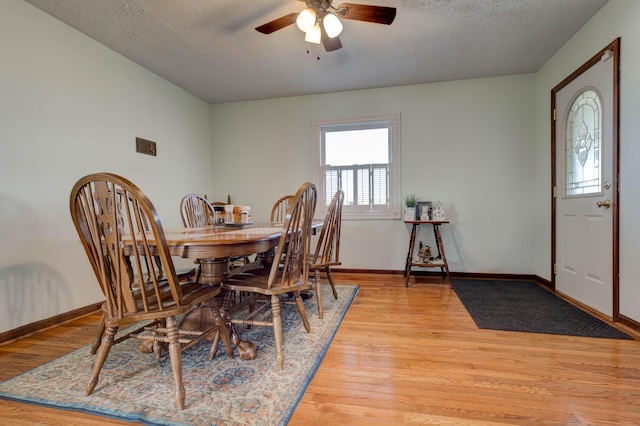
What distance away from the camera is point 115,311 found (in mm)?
1304

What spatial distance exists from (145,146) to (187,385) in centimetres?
262

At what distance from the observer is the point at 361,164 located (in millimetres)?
3834

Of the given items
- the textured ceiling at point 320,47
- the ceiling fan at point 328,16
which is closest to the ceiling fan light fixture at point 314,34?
the ceiling fan at point 328,16

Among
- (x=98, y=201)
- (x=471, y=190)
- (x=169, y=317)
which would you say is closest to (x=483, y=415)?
(x=169, y=317)

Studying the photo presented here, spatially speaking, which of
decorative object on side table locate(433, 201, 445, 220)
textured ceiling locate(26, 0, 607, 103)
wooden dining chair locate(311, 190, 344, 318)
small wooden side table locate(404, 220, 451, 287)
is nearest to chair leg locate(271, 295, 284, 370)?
wooden dining chair locate(311, 190, 344, 318)

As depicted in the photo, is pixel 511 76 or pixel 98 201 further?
pixel 511 76

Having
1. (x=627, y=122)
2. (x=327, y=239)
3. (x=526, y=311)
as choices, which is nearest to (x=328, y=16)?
(x=327, y=239)

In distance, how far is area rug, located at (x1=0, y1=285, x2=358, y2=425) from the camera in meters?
1.23

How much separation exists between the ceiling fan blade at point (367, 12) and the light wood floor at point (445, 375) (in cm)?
208

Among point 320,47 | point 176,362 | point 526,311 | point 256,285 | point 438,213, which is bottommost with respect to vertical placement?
point 526,311

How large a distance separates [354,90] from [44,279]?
143 inches

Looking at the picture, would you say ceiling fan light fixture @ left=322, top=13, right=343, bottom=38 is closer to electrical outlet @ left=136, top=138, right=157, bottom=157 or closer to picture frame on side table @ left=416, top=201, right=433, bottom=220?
picture frame on side table @ left=416, top=201, right=433, bottom=220

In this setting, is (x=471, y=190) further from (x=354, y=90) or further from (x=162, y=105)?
(x=162, y=105)

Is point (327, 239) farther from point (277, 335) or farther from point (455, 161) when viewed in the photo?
point (455, 161)
